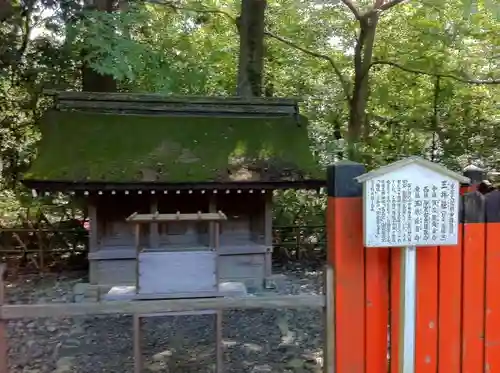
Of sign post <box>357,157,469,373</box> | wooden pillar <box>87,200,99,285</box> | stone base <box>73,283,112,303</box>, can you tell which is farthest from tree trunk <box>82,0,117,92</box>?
sign post <box>357,157,469,373</box>

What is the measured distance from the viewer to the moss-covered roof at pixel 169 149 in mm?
8852

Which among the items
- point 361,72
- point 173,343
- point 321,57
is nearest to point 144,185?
point 173,343

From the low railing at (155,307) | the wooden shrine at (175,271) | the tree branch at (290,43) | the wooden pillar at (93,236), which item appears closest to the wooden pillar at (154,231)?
the wooden pillar at (93,236)

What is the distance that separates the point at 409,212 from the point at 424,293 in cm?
69

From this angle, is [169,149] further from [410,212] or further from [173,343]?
[410,212]

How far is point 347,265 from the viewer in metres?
3.82

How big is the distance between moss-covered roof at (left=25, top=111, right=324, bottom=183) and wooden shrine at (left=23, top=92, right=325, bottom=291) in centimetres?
2

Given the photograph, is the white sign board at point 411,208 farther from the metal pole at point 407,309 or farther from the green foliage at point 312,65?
the green foliage at point 312,65

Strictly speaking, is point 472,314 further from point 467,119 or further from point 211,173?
point 467,119

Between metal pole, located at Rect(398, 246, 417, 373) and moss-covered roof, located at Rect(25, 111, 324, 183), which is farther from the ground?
moss-covered roof, located at Rect(25, 111, 324, 183)

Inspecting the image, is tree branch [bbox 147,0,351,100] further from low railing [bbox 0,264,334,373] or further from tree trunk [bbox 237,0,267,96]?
low railing [bbox 0,264,334,373]

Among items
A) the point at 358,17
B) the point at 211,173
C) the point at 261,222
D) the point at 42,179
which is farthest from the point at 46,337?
the point at 358,17

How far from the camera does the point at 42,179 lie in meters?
8.55

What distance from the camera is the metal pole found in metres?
3.73
